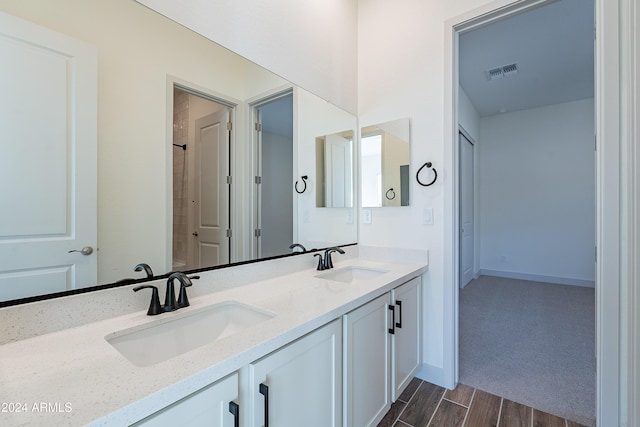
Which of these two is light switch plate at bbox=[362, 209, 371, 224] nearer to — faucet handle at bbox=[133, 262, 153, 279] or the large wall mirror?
the large wall mirror

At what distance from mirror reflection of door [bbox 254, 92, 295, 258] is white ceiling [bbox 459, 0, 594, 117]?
1.68 metres

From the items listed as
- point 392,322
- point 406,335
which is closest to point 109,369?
point 392,322

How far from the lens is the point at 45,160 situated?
86 centimetres

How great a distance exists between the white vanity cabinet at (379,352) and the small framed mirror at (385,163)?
66 centimetres

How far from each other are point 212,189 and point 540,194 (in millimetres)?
5206

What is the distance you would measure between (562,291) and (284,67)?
15.7 feet

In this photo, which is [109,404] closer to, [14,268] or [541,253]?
[14,268]

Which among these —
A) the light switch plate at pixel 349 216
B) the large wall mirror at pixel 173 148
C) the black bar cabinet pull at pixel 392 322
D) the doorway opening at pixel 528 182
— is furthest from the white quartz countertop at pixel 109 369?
the doorway opening at pixel 528 182

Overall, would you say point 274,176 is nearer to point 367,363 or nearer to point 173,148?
point 173,148

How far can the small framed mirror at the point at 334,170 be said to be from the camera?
6.64 feet

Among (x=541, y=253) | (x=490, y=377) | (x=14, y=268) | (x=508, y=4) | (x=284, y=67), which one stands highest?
(x=508, y=4)

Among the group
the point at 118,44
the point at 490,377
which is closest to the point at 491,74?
the point at 490,377

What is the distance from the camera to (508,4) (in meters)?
1.65

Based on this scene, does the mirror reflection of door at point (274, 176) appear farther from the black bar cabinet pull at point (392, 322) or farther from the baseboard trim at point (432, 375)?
the baseboard trim at point (432, 375)
